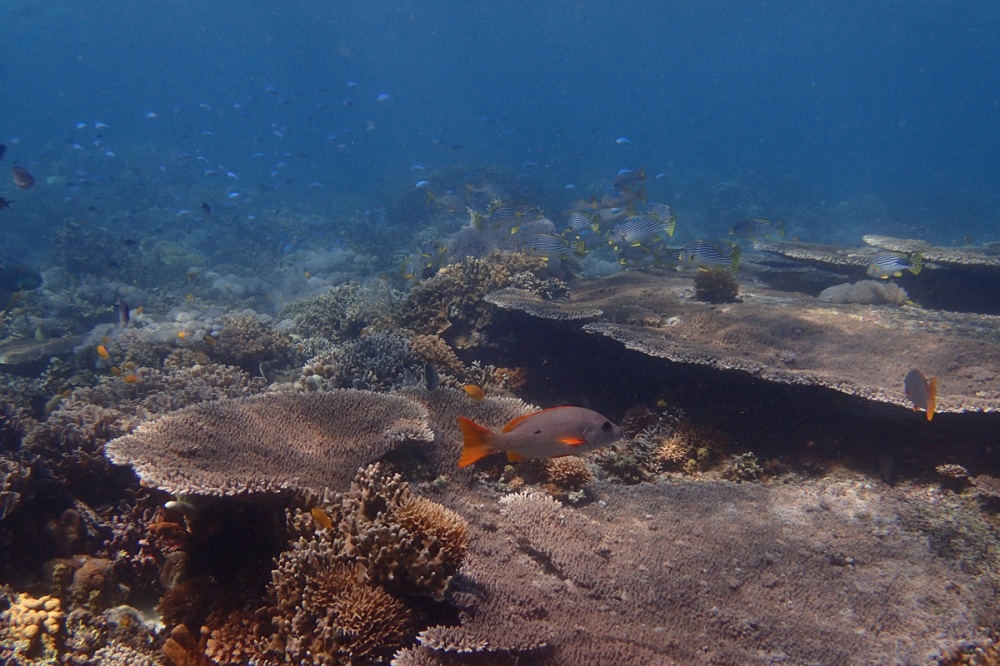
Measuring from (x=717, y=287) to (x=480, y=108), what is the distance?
433 ft

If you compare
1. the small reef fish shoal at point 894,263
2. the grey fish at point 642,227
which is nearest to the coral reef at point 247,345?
the grey fish at point 642,227

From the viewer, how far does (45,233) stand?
2469cm

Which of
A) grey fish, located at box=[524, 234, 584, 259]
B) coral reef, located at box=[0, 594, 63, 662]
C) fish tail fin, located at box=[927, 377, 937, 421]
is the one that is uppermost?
grey fish, located at box=[524, 234, 584, 259]

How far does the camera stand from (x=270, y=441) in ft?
12.7

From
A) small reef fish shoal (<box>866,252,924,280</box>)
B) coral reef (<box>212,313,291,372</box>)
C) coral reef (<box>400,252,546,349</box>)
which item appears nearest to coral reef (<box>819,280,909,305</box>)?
small reef fish shoal (<box>866,252,924,280</box>)

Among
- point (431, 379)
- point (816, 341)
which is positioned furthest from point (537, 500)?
point (816, 341)

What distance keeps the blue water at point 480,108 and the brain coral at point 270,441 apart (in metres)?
19.1

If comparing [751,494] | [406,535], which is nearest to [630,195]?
[751,494]

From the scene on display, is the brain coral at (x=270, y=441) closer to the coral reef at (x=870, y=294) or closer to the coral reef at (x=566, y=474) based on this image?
the coral reef at (x=566, y=474)

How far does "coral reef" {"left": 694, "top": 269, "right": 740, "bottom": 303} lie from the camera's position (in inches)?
316

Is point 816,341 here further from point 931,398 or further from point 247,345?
point 247,345

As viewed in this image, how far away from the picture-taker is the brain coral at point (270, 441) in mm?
3223

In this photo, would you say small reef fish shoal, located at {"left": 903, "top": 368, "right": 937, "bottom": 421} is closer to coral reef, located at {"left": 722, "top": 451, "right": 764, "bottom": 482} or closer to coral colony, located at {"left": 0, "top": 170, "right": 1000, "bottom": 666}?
coral colony, located at {"left": 0, "top": 170, "right": 1000, "bottom": 666}

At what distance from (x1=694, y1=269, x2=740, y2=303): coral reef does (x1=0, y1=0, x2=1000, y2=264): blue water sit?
1496cm
